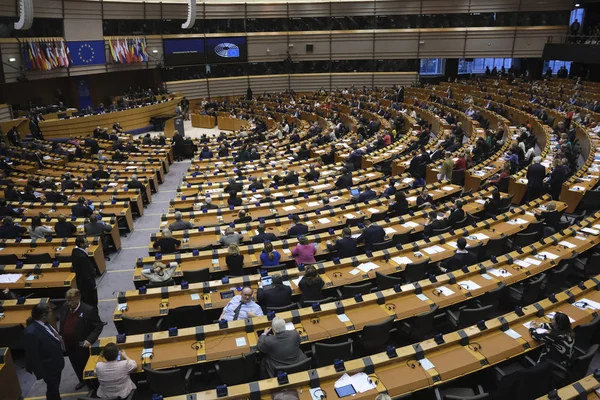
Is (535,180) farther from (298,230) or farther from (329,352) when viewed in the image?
(329,352)

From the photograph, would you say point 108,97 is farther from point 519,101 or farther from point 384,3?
point 519,101

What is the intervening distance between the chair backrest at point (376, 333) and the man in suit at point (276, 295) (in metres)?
1.40

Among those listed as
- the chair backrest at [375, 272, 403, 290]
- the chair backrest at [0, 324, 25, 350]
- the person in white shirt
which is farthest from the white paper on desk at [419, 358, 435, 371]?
the chair backrest at [0, 324, 25, 350]

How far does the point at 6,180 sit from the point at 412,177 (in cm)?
1262

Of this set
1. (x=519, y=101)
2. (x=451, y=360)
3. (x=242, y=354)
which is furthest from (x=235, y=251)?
(x=519, y=101)

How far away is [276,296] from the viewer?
711 cm

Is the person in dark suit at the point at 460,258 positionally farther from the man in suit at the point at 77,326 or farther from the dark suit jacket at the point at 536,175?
the man in suit at the point at 77,326

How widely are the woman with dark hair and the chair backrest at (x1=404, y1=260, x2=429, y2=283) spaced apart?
2.42 meters

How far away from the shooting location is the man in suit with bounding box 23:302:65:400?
5625 millimetres

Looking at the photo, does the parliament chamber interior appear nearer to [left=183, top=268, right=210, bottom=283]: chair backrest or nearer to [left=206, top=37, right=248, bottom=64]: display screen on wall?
[left=183, top=268, right=210, bottom=283]: chair backrest

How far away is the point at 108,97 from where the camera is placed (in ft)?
97.8

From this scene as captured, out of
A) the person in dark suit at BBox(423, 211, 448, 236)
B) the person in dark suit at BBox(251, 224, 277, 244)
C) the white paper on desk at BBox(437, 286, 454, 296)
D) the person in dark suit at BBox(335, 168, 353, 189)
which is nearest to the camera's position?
the white paper on desk at BBox(437, 286, 454, 296)

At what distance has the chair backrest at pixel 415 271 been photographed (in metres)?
7.95

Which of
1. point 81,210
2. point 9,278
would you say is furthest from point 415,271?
point 81,210
